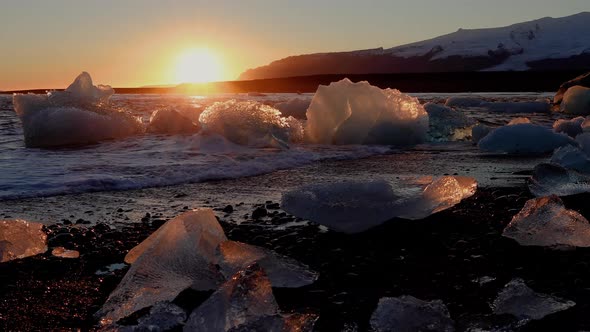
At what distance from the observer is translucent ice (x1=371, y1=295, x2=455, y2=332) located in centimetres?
151

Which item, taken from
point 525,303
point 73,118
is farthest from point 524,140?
point 73,118

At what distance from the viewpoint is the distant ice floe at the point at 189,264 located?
1732 millimetres

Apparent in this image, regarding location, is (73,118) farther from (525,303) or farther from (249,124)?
(525,303)

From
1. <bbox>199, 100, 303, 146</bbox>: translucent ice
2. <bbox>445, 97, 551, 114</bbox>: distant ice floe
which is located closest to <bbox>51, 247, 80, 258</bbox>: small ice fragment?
<bbox>199, 100, 303, 146</bbox>: translucent ice

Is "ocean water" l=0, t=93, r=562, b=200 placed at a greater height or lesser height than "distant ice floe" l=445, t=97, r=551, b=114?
greater

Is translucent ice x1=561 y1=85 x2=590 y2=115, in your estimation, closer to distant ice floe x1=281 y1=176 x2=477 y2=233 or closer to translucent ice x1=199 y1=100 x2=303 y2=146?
translucent ice x1=199 y1=100 x2=303 y2=146

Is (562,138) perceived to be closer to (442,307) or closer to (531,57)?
(442,307)

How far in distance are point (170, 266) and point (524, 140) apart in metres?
4.80

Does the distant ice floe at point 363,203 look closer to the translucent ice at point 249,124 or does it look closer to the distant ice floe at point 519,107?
the translucent ice at point 249,124

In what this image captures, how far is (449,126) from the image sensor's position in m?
7.37

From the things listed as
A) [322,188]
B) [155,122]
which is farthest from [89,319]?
[155,122]

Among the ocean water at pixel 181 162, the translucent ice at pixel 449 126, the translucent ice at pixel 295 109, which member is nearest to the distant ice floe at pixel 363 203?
the ocean water at pixel 181 162

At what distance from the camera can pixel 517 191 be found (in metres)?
3.45

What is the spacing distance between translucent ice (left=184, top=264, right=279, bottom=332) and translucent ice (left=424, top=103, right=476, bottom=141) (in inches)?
232
